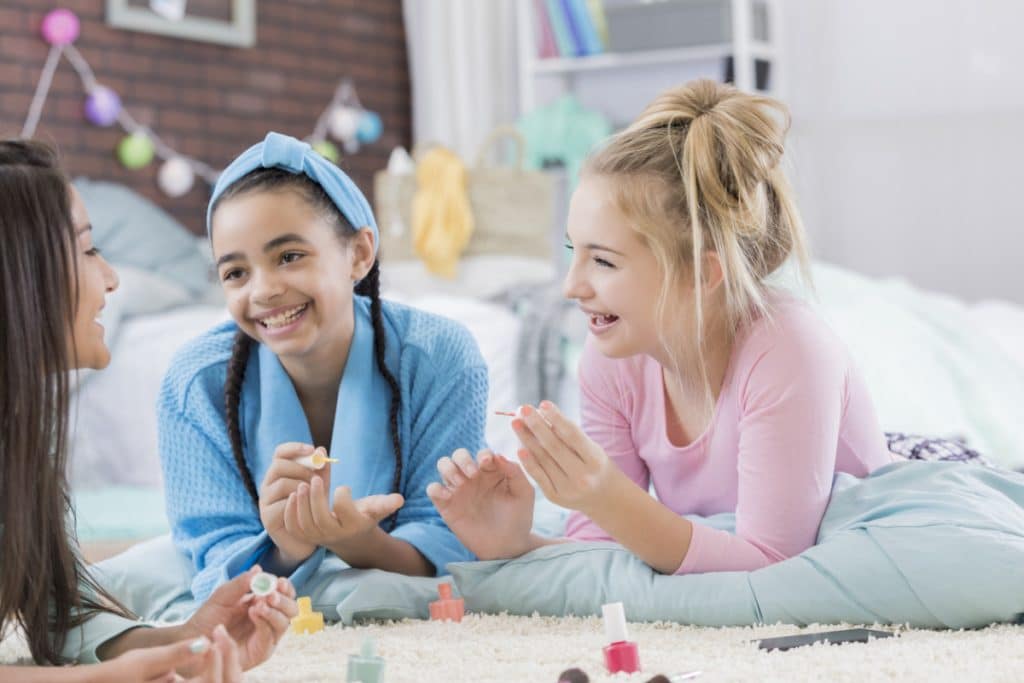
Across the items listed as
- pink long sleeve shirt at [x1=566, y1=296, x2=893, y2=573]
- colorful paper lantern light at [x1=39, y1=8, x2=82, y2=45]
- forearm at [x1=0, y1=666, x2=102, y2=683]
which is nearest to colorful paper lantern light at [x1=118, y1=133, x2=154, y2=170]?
colorful paper lantern light at [x1=39, y1=8, x2=82, y2=45]

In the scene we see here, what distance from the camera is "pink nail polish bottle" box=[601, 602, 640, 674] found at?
3.88 feet

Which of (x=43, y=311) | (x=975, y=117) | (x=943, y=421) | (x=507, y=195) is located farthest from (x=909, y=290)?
(x=43, y=311)

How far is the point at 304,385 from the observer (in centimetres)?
180

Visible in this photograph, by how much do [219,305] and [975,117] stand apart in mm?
2366

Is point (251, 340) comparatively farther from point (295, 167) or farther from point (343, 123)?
point (343, 123)

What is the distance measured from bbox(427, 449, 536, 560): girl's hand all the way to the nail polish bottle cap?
36 centimetres

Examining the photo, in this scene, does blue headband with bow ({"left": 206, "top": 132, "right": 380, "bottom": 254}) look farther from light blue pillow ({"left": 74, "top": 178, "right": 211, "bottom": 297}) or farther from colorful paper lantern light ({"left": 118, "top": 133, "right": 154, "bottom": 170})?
colorful paper lantern light ({"left": 118, "top": 133, "right": 154, "bottom": 170})

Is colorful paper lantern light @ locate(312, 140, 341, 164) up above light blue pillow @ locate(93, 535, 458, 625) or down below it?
above

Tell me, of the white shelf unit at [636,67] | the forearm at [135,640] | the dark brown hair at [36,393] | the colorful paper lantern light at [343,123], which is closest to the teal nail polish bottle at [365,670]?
the forearm at [135,640]

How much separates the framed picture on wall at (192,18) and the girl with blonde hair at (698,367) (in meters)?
2.69

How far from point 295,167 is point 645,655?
2.68 ft

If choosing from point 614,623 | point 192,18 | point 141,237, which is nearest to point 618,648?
point 614,623

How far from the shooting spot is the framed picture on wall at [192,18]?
3916 millimetres

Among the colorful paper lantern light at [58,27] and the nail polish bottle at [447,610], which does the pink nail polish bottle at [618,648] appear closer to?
the nail polish bottle at [447,610]
